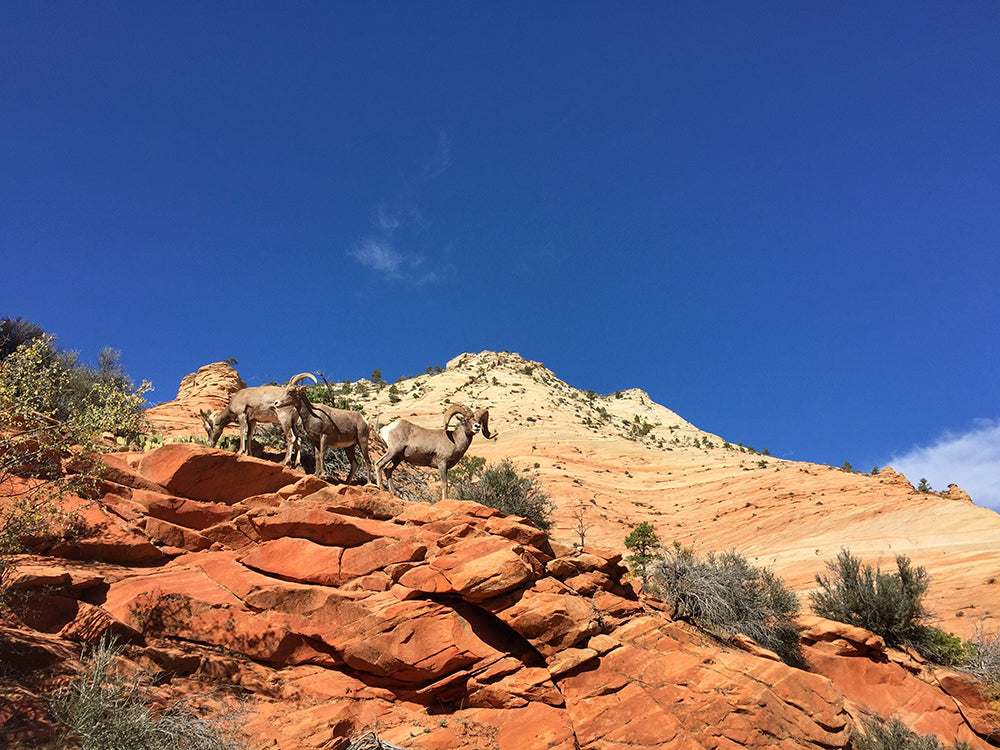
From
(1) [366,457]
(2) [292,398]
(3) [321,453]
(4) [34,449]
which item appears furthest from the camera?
(1) [366,457]

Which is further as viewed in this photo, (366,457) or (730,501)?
(730,501)

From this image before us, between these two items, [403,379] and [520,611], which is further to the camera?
[403,379]

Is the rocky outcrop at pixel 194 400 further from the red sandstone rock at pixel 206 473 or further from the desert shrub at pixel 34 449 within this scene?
the desert shrub at pixel 34 449

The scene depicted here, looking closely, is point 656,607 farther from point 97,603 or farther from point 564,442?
point 564,442

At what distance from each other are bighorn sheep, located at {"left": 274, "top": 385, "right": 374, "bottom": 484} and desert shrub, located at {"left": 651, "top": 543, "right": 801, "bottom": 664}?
7661 mm

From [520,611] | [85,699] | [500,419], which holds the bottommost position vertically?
[85,699]

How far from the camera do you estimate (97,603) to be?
8.34 meters

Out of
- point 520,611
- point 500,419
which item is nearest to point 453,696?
point 520,611

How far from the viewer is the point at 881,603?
45.8 ft

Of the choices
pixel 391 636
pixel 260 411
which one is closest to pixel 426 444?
pixel 260 411

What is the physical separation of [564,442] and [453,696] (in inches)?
1256

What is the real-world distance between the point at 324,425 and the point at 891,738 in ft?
41.2

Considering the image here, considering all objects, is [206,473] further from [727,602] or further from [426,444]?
[727,602]

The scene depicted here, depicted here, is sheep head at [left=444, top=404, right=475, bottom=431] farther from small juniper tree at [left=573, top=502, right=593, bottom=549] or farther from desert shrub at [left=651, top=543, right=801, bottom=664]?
small juniper tree at [left=573, top=502, right=593, bottom=549]
